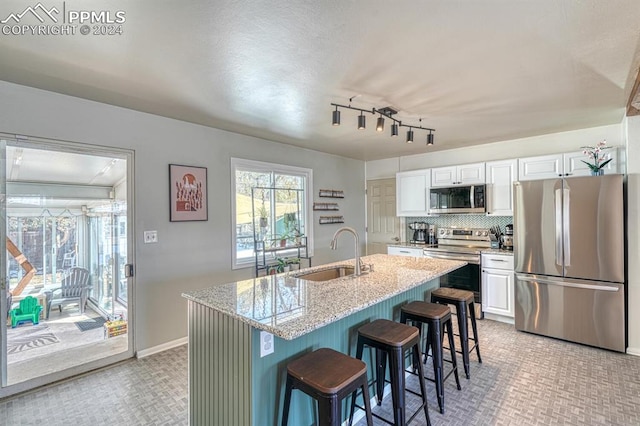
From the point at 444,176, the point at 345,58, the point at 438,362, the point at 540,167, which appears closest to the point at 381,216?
the point at 444,176

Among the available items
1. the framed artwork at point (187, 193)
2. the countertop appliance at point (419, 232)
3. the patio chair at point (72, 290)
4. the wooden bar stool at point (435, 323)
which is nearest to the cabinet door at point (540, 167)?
the countertop appliance at point (419, 232)

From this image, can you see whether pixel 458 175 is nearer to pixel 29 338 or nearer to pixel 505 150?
pixel 505 150

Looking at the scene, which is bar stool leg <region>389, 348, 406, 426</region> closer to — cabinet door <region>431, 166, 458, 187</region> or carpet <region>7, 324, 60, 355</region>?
carpet <region>7, 324, 60, 355</region>

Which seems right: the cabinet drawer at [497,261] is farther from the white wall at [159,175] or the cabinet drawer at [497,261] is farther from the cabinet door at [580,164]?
the white wall at [159,175]

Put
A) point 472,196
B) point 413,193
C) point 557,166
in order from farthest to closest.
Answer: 1. point 413,193
2. point 472,196
3. point 557,166

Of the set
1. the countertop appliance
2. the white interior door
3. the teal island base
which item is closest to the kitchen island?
the teal island base

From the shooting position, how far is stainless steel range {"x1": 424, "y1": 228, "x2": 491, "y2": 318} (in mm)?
4223

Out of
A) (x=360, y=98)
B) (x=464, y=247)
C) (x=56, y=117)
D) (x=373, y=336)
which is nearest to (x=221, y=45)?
(x=360, y=98)

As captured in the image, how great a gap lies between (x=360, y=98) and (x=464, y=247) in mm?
3123

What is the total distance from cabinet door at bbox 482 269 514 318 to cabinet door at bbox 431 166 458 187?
145cm

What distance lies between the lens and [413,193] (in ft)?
16.9

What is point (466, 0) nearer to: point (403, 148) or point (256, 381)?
point (256, 381)

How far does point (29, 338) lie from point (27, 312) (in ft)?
0.80

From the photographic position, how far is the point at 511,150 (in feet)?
14.7
